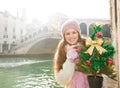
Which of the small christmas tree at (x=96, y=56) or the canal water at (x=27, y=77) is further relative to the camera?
the canal water at (x=27, y=77)

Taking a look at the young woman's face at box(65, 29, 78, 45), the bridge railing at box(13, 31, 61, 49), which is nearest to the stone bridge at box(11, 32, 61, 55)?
the bridge railing at box(13, 31, 61, 49)

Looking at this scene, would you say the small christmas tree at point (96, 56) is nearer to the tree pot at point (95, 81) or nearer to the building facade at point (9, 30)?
the tree pot at point (95, 81)

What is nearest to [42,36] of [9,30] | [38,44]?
[38,44]

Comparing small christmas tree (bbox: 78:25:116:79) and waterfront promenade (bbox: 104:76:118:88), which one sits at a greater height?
small christmas tree (bbox: 78:25:116:79)

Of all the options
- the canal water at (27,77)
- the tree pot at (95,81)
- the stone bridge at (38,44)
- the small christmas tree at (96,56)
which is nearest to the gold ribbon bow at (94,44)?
the small christmas tree at (96,56)

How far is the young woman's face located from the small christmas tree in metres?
0.06

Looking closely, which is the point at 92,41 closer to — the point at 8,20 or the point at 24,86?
the point at 24,86

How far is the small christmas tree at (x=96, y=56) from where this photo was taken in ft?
4.13

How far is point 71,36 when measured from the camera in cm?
132

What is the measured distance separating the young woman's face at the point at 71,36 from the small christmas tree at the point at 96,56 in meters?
0.06

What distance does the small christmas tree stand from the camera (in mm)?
1259

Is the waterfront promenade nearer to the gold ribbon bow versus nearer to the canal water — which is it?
the gold ribbon bow

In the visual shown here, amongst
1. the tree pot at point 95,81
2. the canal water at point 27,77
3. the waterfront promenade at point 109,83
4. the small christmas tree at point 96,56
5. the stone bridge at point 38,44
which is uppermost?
the small christmas tree at point 96,56

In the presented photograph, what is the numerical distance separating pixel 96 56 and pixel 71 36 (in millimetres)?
155
